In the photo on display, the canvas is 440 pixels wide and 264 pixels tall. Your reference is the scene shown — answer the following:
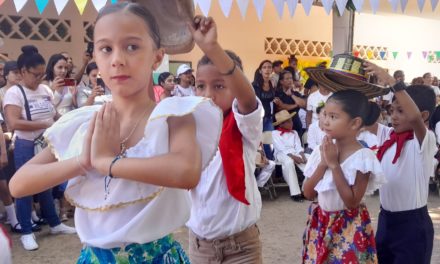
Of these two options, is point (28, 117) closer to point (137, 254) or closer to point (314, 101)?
point (137, 254)

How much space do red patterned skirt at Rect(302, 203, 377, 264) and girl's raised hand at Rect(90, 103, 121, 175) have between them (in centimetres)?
168

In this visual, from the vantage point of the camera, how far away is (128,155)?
1.28 metres

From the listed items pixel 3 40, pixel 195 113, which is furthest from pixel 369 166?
pixel 3 40

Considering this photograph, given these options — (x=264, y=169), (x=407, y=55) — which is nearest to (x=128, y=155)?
(x=264, y=169)

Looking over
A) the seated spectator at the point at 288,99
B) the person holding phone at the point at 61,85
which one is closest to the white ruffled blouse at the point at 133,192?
the person holding phone at the point at 61,85

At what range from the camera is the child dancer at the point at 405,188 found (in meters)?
2.78

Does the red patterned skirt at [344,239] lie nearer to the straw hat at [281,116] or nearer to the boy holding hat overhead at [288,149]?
the boy holding hat overhead at [288,149]

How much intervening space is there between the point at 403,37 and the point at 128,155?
1462 cm

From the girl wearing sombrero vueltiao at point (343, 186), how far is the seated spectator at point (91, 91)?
252 centimetres

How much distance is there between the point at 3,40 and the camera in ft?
26.3

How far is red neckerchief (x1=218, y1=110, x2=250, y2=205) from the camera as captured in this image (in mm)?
2129

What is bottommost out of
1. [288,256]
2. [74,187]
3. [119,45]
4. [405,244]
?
[288,256]

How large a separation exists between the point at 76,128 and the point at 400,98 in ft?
6.69

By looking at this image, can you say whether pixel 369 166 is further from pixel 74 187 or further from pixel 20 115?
pixel 20 115
